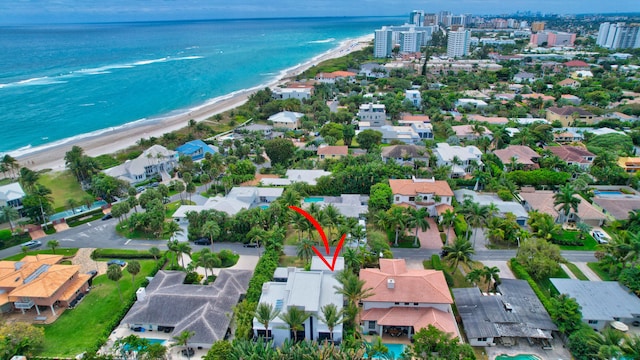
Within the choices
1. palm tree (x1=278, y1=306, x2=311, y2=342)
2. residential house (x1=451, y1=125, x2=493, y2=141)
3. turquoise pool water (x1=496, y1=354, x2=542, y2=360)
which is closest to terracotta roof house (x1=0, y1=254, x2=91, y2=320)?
palm tree (x1=278, y1=306, x2=311, y2=342)

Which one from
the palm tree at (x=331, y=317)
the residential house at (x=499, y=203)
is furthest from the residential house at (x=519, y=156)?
the palm tree at (x=331, y=317)

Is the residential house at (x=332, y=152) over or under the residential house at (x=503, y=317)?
under

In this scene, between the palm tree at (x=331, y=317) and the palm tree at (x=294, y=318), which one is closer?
the palm tree at (x=331, y=317)

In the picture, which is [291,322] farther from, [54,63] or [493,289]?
[54,63]

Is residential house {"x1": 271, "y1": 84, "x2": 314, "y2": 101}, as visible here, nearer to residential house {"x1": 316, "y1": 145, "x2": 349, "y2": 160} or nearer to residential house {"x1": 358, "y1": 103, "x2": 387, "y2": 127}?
residential house {"x1": 358, "y1": 103, "x2": 387, "y2": 127}

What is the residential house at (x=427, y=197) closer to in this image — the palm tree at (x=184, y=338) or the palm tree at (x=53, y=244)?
the palm tree at (x=184, y=338)

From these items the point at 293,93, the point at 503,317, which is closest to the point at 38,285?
the point at 503,317

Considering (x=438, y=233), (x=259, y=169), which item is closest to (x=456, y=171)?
(x=438, y=233)
